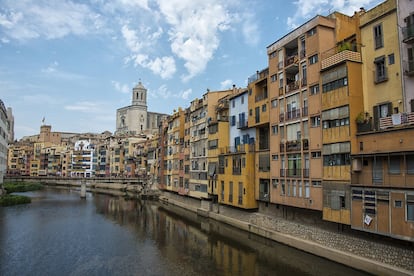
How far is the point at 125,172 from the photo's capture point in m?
116

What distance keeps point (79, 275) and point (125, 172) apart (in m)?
92.3

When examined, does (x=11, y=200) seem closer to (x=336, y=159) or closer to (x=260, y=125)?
(x=260, y=125)

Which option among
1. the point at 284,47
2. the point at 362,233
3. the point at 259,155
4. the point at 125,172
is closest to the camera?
the point at 362,233

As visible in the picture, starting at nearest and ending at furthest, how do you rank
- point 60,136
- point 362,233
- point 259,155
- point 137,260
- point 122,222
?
point 362,233
point 137,260
point 259,155
point 122,222
point 60,136

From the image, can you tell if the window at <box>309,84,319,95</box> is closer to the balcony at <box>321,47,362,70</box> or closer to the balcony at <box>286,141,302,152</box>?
the balcony at <box>321,47,362,70</box>

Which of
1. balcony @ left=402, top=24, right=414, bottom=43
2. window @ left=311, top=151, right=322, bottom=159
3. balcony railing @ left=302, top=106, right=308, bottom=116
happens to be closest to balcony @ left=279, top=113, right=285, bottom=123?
balcony railing @ left=302, top=106, right=308, bottom=116

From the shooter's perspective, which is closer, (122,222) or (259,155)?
(259,155)

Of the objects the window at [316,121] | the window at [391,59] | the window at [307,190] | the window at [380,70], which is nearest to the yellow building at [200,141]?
the window at [307,190]

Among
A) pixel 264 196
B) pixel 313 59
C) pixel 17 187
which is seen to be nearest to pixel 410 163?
pixel 313 59

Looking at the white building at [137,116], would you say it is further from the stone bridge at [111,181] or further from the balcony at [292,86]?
the balcony at [292,86]

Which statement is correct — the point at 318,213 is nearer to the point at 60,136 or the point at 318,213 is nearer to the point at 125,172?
the point at 125,172

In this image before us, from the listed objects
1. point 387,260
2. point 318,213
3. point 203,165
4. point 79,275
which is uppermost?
point 203,165

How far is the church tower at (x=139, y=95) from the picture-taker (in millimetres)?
163750

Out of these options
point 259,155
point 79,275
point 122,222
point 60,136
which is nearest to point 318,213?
point 259,155
